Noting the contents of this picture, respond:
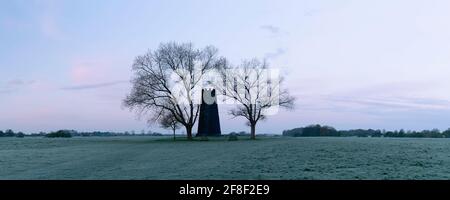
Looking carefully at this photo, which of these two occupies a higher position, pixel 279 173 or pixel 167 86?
pixel 167 86
